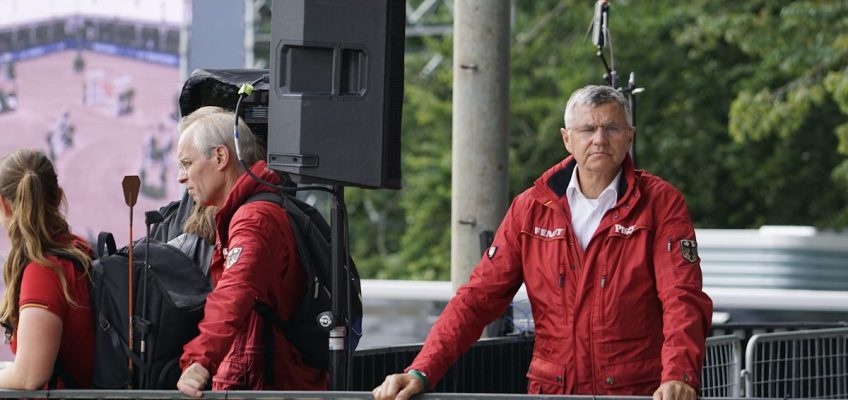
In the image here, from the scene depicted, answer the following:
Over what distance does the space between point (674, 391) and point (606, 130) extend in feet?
2.75

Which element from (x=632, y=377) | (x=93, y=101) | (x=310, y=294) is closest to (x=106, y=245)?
(x=310, y=294)

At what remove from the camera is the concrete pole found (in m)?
6.50

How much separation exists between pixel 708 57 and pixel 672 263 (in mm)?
13952

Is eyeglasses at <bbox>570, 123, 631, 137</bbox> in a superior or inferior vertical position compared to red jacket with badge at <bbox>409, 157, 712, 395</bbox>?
superior

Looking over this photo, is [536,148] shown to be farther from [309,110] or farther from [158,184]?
[309,110]

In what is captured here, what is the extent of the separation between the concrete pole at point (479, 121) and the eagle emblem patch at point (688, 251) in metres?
2.33

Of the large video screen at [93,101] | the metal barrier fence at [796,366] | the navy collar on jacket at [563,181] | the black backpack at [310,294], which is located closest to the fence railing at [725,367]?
the metal barrier fence at [796,366]

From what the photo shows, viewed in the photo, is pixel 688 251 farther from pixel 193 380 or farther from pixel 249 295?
pixel 193 380

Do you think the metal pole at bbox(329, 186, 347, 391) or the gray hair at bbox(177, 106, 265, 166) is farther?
the gray hair at bbox(177, 106, 265, 166)

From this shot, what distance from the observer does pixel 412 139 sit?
1802 cm

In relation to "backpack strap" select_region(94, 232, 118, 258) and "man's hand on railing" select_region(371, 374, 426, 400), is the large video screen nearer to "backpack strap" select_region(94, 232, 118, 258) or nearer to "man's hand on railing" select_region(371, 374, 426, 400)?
"backpack strap" select_region(94, 232, 118, 258)

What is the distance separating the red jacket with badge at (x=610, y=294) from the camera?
420 centimetres

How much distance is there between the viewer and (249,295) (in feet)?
14.2

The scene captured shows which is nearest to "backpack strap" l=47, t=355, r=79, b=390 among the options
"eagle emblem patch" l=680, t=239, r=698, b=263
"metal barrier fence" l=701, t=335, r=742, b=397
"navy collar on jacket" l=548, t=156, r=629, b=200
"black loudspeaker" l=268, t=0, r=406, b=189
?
"black loudspeaker" l=268, t=0, r=406, b=189
